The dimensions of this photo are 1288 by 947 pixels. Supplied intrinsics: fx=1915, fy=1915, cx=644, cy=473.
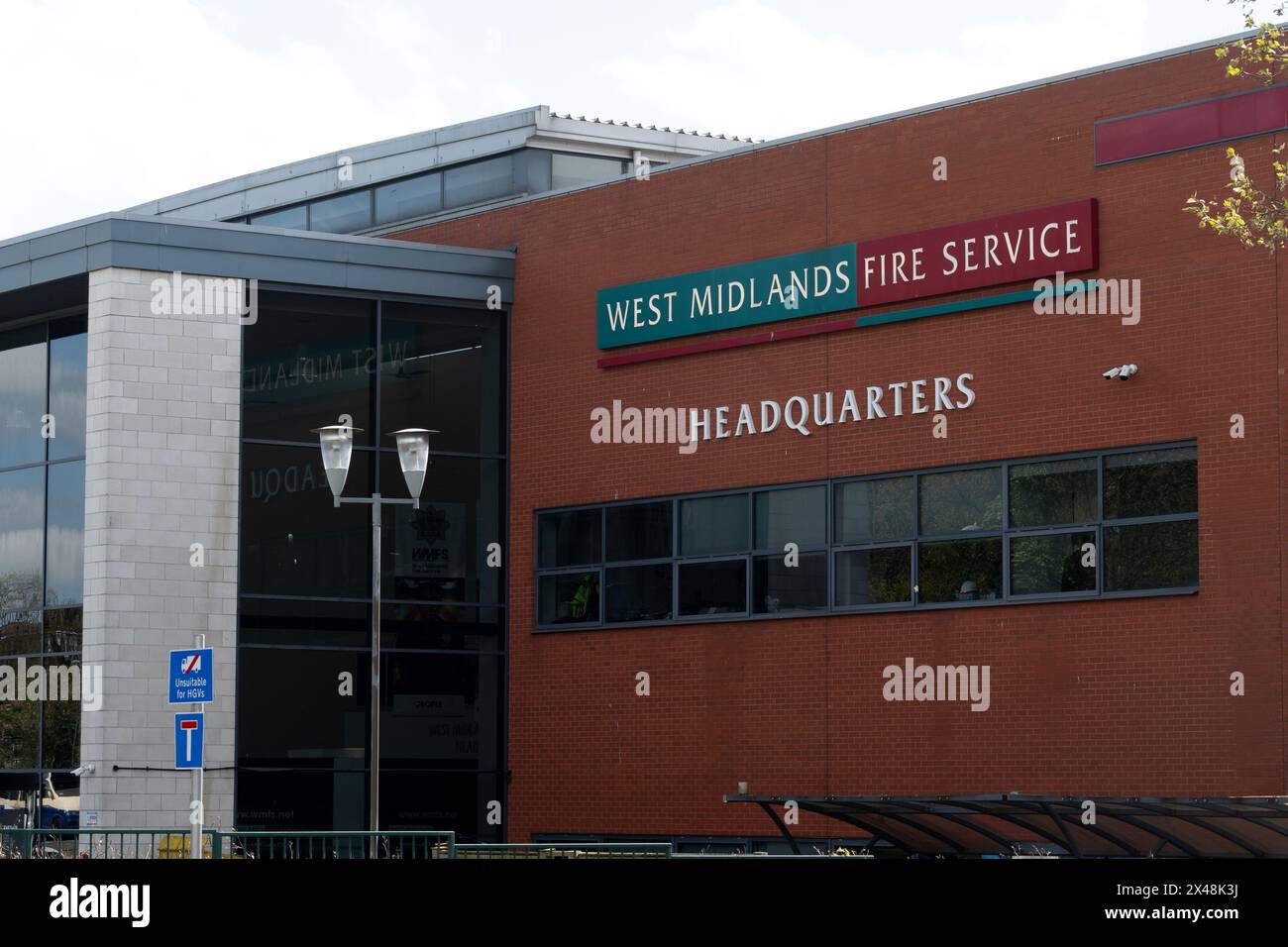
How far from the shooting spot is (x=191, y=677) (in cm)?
1762

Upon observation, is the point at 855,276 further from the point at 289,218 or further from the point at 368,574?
the point at 289,218

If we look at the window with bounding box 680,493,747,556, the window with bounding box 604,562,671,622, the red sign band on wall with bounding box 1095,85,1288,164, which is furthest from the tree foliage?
the window with bounding box 604,562,671,622

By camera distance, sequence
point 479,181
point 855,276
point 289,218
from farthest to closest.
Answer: point 289,218, point 479,181, point 855,276

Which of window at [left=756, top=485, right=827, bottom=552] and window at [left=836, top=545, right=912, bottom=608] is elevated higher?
window at [left=756, top=485, right=827, bottom=552]

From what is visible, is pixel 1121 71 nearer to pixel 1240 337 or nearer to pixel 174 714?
pixel 1240 337

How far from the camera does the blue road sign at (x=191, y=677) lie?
17500 millimetres

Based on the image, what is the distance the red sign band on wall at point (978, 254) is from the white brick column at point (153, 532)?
7.88m

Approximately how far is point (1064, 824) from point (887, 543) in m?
4.05

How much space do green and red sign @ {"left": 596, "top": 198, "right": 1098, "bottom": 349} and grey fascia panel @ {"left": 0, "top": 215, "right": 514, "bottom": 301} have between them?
203 cm

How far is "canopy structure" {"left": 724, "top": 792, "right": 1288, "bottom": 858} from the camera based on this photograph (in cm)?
1559

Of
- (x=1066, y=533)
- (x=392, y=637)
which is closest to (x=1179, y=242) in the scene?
(x=1066, y=533)

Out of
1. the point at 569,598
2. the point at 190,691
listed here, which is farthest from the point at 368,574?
the point at 190,691

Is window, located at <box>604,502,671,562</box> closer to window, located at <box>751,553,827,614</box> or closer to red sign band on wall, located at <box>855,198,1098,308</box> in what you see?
window, located at <box>751,553,827,614</box>
